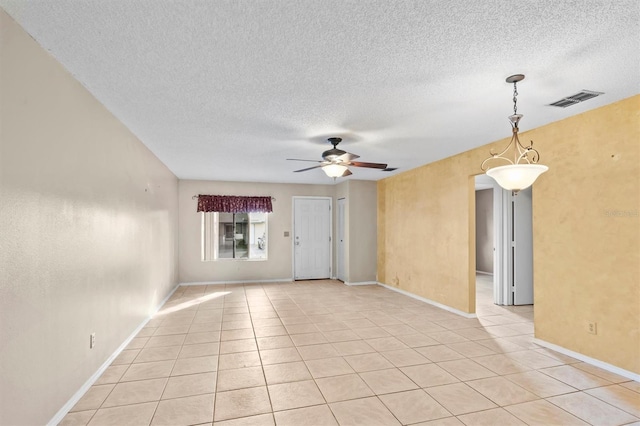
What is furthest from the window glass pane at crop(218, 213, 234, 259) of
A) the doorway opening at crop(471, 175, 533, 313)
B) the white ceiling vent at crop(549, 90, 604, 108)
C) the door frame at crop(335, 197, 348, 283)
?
the white ceiling vent at crop(549, 90, 604, 108)

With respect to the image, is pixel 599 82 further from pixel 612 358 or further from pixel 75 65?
pixel 75 65

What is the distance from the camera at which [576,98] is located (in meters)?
2.65

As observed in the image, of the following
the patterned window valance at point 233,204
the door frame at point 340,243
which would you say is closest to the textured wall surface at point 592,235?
the door frame at point 340,243

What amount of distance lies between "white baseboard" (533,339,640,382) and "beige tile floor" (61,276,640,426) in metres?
0.06

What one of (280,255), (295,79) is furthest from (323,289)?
(295,79)

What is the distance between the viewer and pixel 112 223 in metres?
3.01

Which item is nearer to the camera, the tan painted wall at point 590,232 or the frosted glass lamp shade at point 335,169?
the tan painted wall at point 590,232

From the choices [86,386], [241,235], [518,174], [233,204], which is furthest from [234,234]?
[518,174]

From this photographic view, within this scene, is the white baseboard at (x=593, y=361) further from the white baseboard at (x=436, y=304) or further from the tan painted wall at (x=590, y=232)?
the white baseboard at (x=436, y=304)

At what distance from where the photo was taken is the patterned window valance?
273 inches

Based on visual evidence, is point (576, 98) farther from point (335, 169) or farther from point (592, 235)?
point (335, 169)

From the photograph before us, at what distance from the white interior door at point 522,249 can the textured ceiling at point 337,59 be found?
2.21m

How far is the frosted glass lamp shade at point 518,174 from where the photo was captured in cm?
212

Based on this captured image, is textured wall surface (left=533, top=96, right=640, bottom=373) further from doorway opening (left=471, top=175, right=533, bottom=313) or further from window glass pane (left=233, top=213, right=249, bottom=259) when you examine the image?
window glass pane (left=233, top=213, right=249, bottom=259)
